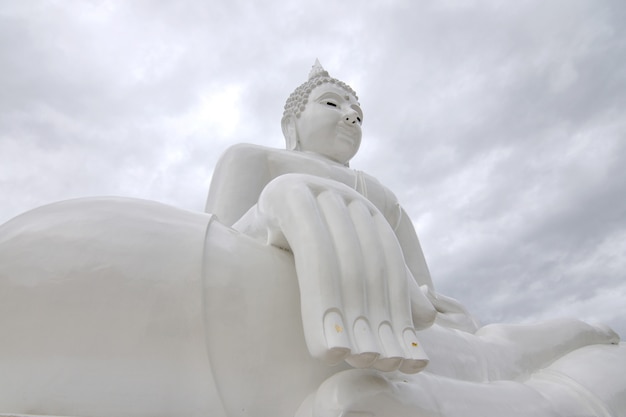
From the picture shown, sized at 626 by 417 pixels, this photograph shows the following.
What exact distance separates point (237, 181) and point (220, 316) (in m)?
1.77

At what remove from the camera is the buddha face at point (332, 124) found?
359 centimetres

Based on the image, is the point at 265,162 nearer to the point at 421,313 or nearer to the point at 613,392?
the point at 421,313

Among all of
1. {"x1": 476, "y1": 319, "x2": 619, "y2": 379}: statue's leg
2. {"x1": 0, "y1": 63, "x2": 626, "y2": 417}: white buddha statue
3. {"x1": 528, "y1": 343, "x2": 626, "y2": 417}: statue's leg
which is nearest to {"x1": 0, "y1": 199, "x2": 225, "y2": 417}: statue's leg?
{"x1": 0, "y1": 63, "x2": 626, "y2": 417}: white buddha statue

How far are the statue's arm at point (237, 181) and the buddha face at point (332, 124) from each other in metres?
0.46

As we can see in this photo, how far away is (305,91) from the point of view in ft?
12.5

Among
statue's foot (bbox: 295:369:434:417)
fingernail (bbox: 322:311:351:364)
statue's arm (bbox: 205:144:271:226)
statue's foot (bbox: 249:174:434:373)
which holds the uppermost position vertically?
statue's arm (bbox: 205:144:271:226)

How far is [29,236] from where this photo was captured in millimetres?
1409

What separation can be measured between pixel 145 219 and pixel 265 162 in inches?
72.6

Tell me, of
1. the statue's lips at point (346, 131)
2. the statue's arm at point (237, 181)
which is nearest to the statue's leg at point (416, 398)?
the statue's arm at point (237, 181)

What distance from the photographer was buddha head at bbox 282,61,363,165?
360cm

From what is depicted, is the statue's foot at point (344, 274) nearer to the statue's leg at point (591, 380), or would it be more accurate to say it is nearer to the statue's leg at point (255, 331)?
the statue's leg at point (255, 331)

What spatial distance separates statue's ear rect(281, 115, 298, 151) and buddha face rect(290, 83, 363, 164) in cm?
10

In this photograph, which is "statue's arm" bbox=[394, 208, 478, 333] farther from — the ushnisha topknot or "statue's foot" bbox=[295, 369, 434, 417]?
the ushnisha topknot

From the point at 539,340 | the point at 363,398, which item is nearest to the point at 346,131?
the point at 539,340
